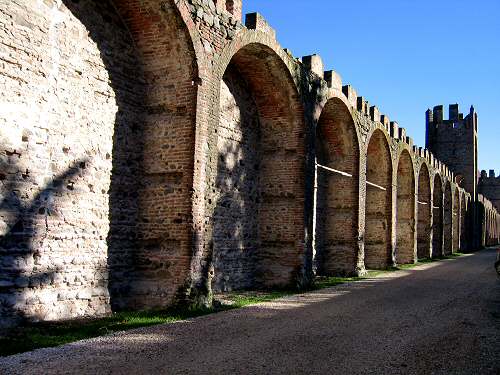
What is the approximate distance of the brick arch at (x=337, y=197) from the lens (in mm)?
16031

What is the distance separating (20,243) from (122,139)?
104 inches

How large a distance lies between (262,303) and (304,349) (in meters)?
3.72

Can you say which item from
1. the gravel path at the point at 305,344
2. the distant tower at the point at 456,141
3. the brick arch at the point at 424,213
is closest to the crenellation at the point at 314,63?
the gravel path at the point at 305,344

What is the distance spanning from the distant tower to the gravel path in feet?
118

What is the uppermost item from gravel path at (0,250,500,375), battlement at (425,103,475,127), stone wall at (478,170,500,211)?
battlement at (425,103,475,127)

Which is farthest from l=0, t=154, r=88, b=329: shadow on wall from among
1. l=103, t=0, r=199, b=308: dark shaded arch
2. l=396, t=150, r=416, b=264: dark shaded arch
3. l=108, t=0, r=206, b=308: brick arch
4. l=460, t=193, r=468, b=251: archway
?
l=460, t=193, r=468, b=251: archway

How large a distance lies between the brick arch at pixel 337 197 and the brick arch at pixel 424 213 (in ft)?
36.8

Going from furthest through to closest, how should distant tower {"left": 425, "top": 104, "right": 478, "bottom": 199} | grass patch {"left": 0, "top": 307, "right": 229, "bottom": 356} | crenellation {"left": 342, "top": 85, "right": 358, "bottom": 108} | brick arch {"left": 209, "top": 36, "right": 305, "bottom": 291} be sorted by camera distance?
distant tower {"left": 425, "top": 104, "right": 478, "bottom": 199} → crenellation {"left": 342, "top": 85, "right": 358, "bottom": 108} → brick arch {"left": 209, "top": 36, "right": 305, "bottom": 291} → grass patch {"left": 0, "top": 307, "right": 229, "bottom": 356}

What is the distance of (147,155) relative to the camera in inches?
349

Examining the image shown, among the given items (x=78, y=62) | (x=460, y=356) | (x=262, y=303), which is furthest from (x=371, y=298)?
(x=78, y=62)

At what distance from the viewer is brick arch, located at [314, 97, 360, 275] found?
16.0 m

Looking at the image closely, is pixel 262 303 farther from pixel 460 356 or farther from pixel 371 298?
pixel 460 356

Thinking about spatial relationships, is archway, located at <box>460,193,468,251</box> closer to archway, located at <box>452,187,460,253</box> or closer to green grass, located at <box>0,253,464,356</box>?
archway, located at <box>452,187,460,253</box>

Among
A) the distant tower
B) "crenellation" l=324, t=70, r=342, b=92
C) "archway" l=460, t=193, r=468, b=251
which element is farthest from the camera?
the distant tower
